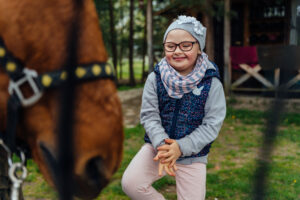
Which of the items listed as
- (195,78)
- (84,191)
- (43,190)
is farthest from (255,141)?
(84,191)

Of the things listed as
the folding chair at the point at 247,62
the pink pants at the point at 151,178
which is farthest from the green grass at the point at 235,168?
the folding chair at the point at 247,62

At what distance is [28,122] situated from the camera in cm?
104

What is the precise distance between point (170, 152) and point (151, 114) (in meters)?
0.31

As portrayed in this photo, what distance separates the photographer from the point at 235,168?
407 cm

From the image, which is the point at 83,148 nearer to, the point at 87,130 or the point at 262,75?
the point at 87,130

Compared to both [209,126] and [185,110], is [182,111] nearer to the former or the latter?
[185,110]

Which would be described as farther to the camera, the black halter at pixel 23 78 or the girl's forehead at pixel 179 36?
the girl's forehead at pixel 179 36

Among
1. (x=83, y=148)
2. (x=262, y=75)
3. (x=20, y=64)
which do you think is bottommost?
(x=262, y=75)

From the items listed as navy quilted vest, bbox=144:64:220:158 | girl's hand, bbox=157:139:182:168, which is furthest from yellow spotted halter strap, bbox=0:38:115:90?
navy quilted vest, bbox=144:64:220:158

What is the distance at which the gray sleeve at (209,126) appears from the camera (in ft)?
6.02

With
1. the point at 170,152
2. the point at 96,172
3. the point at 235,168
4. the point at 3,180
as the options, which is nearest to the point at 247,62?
the point at 235,168

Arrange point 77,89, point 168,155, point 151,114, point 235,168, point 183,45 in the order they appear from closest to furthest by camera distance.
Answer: point 77,89 < point 168,155 < point 183,45 < point 151,114 < point 235,168

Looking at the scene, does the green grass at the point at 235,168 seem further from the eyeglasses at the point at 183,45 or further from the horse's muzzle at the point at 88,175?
the horse's muzzle at the point at 88,175

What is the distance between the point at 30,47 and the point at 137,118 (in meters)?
6.05
